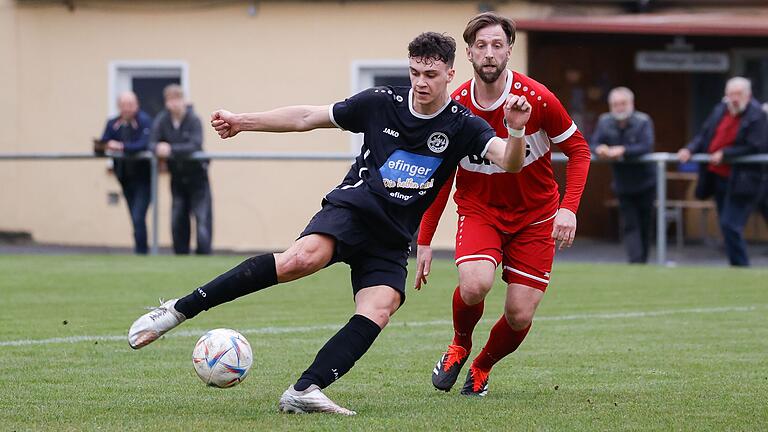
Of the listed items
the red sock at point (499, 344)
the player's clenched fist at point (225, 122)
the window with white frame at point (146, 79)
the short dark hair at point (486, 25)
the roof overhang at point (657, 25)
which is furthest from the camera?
the window with white frame at point (146, 79)

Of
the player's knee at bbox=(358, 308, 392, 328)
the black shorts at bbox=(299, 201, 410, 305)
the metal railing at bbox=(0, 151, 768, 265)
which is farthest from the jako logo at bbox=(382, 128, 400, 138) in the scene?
the metal railing at bbox=(0, 151, 768, 265)

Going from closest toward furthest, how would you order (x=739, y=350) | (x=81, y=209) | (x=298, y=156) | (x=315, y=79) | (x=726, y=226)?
(x=739, y=350), (x=726, y=226), (x=298, y=156), (x=81, y=209), (x=315, y=79)

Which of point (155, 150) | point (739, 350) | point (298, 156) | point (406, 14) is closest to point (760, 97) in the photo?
point (406, 14)

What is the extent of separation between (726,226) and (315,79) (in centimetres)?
768

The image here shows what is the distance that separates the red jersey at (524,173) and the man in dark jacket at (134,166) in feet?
33.1

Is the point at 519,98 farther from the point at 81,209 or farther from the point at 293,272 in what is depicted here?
the point at 81,209

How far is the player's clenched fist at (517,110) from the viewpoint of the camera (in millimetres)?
6371

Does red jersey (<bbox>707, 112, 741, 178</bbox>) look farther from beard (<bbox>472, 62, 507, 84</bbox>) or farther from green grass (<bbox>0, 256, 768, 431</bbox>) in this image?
beard (<bbox>472, 62, 507, 84</bbox>)

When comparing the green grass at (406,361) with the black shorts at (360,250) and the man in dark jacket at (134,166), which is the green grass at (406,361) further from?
the man in dark jacket at (134,166)

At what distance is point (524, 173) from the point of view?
25.2 feet

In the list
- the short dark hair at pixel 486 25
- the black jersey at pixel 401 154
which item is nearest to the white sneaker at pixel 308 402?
the black jersey at pixel 401 154

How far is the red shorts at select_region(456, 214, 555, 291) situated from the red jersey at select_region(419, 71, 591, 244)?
5 centimetres

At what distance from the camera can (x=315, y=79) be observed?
2181 cm

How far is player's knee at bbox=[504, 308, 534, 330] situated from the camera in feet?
24.9
